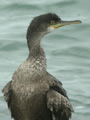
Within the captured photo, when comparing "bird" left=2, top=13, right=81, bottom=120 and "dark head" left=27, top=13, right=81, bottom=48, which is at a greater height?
"dark head" left=27, top=13, right=81, bottom=48

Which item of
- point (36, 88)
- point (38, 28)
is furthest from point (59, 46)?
point (36, 88)

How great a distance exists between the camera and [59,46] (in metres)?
16.0

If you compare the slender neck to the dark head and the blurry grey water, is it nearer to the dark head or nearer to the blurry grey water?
the dark head

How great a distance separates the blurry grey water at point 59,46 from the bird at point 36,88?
199 cm

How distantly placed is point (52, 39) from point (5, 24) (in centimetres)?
179

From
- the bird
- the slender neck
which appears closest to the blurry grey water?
the bird

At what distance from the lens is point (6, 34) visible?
1689 centimetres

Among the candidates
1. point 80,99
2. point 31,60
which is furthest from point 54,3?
point 31,60

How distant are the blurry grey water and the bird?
199 centimetres

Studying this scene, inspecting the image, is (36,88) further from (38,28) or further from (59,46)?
(59,46)

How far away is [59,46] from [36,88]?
7.88 metres

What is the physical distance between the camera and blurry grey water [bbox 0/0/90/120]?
1211 centimetres

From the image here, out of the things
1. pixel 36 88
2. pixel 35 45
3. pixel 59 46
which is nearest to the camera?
pixel 36 88

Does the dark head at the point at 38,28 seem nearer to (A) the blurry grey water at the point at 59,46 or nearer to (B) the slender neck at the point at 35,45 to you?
(B) the slender neck at the point at 35,45
